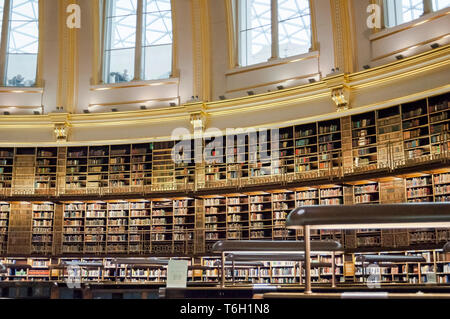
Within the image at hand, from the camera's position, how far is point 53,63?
A: 52.9 ft

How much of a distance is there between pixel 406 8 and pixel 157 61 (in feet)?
21.6

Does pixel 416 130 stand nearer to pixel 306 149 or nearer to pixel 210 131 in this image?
pixel 306 149

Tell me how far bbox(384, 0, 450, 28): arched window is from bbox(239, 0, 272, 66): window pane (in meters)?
3.05

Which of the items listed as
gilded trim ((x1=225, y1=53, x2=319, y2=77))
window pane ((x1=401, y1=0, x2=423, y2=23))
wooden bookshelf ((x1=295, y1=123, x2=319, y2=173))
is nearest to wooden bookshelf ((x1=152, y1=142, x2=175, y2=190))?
gilded trim ((x1=225, y1=53, x2=319, y2=77))

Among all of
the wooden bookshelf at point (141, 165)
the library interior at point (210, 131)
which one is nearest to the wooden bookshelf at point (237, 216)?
the library interior at point (210, 131)

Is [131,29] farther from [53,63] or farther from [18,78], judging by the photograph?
[18,78]

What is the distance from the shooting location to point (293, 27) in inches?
559

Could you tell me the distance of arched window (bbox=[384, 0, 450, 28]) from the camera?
38.6ft

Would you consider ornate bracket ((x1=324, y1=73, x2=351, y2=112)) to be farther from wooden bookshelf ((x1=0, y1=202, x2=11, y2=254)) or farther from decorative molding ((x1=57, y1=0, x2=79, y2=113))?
wooden bookshelf ((x1=0, y1=202, x2=11, y2=254))

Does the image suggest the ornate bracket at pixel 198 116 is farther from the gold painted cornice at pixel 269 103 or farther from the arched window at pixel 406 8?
the arched window at pixel 406 8

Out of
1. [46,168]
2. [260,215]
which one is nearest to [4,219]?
[46,168]

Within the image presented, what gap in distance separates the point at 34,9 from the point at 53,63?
5.70ft

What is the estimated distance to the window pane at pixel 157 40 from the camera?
15766mm

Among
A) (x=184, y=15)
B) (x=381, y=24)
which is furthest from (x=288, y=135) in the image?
(x=184, y=15)
